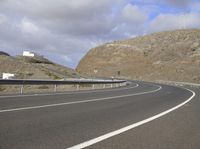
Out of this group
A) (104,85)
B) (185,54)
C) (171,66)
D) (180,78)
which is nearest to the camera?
(104,85)

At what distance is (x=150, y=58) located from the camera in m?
129

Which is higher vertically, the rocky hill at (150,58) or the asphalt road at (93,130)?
the rocky hill at (150,58)

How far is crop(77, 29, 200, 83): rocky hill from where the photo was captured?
111 metres

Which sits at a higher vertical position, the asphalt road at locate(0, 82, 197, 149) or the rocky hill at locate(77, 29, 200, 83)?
the rocky hill at locate(77, 29, 200, 83)

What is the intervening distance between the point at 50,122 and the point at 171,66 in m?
105

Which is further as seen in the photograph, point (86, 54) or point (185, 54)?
point (86, 54)

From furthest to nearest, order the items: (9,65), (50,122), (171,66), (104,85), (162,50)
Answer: (162,50)
(171,66)
(9,65)
(104,85)
(50,122)

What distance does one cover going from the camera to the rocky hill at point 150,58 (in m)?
111

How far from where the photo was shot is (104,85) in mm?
43719

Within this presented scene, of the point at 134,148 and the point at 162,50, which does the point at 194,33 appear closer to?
the point at 162,50

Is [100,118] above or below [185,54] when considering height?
below

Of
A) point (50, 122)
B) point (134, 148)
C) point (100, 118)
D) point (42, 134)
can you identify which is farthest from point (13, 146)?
point (100, 118)

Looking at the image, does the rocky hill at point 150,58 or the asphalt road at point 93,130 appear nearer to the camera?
the asphalt road at point 93,130

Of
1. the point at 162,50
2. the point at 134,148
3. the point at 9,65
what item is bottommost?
the point at 134,148
